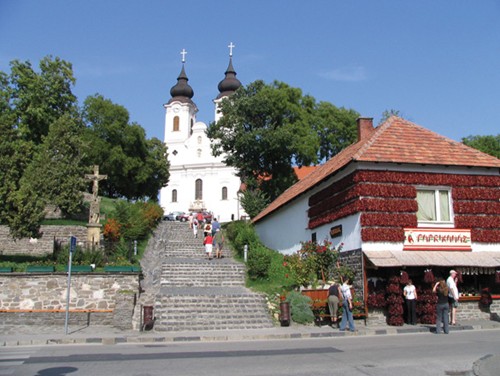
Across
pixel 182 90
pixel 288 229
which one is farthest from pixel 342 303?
pixel 182 90

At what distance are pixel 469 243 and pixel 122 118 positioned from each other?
42334 mm

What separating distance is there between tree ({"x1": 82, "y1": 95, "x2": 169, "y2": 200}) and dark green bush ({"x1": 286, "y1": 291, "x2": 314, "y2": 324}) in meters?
35.7

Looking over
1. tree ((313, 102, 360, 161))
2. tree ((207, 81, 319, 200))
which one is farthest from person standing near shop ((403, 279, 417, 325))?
tree ((313, 102, 360, 161))

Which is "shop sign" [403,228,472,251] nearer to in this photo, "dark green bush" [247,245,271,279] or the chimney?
"dark green bush" [247,245,271,279]

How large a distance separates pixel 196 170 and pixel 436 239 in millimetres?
61192

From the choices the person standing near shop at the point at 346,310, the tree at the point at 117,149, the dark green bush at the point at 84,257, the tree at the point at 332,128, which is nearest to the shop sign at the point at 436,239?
the person standing near shop at the point at 346,310

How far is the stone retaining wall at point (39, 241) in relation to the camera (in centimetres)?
2673

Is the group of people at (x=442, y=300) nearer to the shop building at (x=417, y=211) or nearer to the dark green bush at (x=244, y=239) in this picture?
the shop building at (x=417, y=211)

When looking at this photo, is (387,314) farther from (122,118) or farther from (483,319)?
(122,118)

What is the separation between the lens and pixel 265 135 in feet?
130

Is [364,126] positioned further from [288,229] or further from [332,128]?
[332,128]

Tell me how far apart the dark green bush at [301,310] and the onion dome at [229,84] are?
204ft

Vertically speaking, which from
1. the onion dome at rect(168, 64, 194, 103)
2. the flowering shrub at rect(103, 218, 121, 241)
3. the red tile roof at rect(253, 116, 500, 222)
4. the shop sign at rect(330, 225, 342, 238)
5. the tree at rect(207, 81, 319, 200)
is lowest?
the shop sign at rect(330, 225, 342, 238)

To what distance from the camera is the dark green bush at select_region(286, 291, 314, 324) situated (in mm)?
17562
